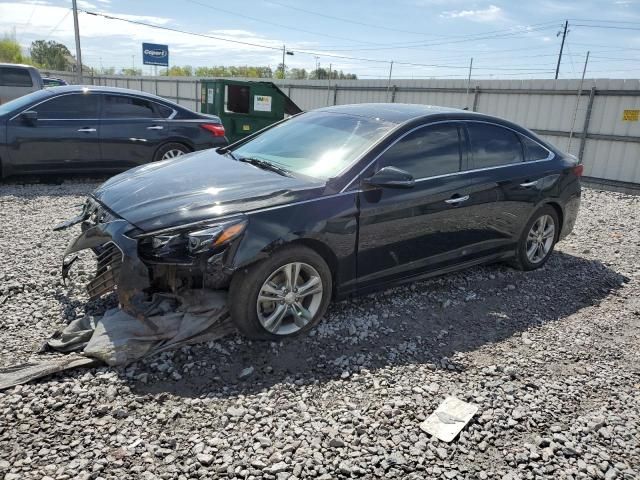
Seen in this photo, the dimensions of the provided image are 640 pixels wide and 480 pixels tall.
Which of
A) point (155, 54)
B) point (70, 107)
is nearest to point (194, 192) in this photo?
point (70, 107)

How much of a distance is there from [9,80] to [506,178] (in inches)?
571

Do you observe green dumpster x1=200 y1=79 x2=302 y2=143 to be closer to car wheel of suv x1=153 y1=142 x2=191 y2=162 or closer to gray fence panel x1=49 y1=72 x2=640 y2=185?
car wheel of suv x1=153 y1=142 x2=191 y2=162

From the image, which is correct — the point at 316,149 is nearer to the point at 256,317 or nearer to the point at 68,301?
the point at 256,317

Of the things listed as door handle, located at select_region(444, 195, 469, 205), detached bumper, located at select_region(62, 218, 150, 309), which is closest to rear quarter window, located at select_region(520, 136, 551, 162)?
door handle, located at select_region(444, 195, 469, 205)

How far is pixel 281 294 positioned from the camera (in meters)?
3.53

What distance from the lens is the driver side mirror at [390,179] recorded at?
3752 mm

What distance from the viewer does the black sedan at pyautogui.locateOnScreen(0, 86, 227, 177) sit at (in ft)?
25.0

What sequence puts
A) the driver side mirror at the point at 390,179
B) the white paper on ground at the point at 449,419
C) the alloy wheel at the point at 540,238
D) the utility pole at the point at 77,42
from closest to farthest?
the white paper on ground at the point at 449,419 → the driver side mirror at the point at 390,179 → the alloy wheel at the point at 540,238 → the utility pole at the point at 77,42

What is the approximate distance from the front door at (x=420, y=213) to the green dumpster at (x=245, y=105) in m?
9.19

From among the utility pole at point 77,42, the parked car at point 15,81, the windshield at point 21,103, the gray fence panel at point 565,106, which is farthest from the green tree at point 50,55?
the windshield at point 21,103

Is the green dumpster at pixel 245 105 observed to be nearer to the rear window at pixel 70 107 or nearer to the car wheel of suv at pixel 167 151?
→ the car wheel of suv at pixel 167 151

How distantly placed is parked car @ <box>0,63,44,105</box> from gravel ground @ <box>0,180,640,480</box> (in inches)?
466

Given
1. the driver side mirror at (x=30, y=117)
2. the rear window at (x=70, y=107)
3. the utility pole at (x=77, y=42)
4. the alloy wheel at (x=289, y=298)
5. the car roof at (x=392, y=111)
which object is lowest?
the alloy wheel at (x=289, y=298)

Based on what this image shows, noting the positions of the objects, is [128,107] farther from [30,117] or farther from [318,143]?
[318,143]
